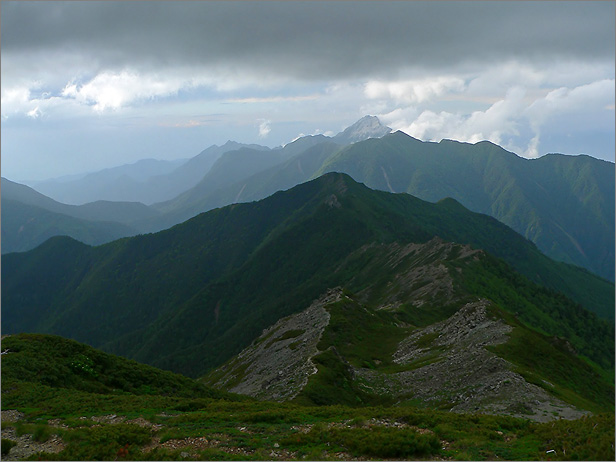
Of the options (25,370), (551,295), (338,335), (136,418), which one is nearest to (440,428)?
(136,418)

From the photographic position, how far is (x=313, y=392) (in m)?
53.1

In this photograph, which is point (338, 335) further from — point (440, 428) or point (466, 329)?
point (440, 428)

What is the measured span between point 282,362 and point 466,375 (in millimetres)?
35275

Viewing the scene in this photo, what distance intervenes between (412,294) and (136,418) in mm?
105663

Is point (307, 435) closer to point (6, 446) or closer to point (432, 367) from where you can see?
point (6, 446)

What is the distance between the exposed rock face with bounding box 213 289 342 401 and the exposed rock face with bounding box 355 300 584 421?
34.1 feet

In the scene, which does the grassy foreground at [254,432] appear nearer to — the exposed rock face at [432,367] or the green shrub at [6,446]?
the green shrub at [6,446]

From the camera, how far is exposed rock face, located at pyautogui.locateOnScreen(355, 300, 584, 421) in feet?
145

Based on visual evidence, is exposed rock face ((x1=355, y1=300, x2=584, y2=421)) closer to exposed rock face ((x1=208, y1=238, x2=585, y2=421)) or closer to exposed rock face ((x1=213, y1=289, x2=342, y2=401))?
exposed rock face ((x1=208, y1=238, x2=585, y2=421))

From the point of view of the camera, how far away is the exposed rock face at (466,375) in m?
44.2

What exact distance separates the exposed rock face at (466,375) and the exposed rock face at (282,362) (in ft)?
34.1

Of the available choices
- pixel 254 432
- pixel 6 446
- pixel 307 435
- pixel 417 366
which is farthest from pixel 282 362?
pixel 6 446

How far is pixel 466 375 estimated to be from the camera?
54062 mm

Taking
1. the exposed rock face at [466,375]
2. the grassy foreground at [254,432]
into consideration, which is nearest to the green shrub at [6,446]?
the grassy foreground at [254,432]
